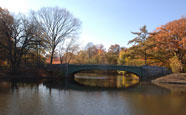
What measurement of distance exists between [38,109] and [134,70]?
29102 millimetres

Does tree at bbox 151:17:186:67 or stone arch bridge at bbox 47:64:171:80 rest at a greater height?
tree at bbox 151:17:186:67

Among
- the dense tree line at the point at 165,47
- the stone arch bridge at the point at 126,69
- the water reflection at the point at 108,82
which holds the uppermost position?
the dense tree line at the point at 165,47

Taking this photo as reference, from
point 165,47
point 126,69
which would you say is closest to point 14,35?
point 126,69

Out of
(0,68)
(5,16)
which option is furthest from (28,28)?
(0,68)

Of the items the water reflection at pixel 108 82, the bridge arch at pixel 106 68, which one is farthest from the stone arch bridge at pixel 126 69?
the water reflection at pixel 108 82

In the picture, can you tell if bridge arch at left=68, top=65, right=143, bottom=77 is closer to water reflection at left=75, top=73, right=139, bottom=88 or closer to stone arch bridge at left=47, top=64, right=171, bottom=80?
stone arch bridge at left=47, top=64, right=171, bottom=80

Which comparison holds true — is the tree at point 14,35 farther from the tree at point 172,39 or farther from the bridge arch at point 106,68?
the tree at point 172,39

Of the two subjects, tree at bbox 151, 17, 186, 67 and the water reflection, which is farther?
tree at bbox 151, 17, 186, 67

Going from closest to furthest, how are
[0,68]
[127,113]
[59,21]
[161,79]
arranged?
[127,113] < [161,79] < [0,68] < [59,21]

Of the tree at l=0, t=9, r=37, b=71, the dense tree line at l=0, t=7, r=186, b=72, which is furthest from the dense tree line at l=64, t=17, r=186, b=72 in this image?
the tree at l=0, t=9, r=37, b=71

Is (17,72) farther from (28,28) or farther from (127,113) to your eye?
(127,113)

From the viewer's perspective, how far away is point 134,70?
3803cm

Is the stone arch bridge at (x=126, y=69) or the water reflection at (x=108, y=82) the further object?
the stone arch bridge at (x=126, y=69)

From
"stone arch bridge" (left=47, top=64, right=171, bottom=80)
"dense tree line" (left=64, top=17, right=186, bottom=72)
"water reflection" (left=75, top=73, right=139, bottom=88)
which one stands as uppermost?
"dense tree line" (left=64, top=17, right=186, bottom=72)
